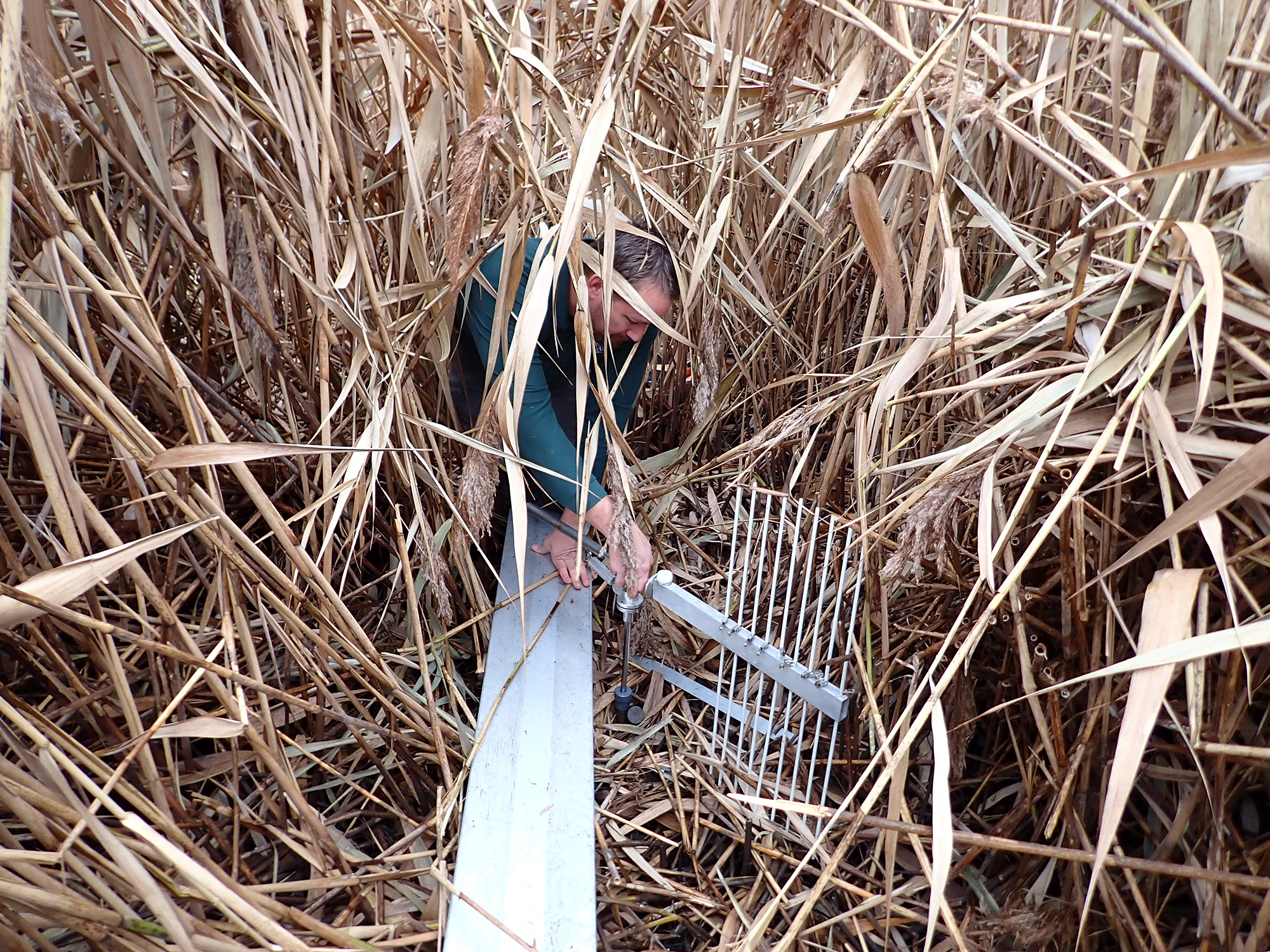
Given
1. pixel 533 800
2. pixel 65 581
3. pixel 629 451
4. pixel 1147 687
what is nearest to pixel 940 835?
pixel 1147 687

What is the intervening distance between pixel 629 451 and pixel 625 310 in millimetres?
289

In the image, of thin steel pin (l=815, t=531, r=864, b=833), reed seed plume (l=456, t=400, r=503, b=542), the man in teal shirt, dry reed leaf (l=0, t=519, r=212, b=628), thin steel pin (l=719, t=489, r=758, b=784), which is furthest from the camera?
the man in teal shirt

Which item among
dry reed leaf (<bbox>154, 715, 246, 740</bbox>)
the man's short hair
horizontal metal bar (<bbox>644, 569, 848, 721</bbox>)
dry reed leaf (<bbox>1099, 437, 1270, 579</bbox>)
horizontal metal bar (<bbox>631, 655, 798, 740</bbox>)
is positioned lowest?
horizontal metal bar (<bbox>631, 655, 798, 740</bbox>)

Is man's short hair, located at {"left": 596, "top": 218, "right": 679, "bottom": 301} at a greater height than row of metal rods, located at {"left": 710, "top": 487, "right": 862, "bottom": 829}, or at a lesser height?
greater

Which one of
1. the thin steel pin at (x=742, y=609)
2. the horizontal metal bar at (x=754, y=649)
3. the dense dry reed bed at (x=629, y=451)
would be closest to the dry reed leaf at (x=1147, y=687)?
the dense dry reed bed at (x=629, y=451)

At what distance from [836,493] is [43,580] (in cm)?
122

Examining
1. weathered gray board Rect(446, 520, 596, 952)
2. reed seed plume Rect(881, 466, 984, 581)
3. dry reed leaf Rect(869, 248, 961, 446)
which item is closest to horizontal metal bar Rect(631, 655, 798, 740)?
weathered gray board Rect(446, 520, 596, 952)

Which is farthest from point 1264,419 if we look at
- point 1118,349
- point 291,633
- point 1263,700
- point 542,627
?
point 291,633

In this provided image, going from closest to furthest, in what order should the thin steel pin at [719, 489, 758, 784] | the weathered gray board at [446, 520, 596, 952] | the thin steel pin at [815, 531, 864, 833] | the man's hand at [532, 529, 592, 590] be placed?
1. the weathered gray board at [446, 520, 596, 952]
2. the thin steel pin at [815, 531, 864, 833]
3. the thin steel pin at [719, 489, 758, 784]
4. the man's hand at [532, 529, 592, 590]

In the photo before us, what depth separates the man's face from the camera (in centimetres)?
144

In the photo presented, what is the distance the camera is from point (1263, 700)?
0.95 metres

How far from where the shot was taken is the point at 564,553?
1.60 m

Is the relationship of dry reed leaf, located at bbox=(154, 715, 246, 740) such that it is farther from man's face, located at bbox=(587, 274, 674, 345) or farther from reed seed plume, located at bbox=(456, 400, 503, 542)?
man's face, located at bbox=(587, 274, 674, 345)

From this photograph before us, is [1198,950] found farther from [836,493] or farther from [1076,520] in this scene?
[836,493]
